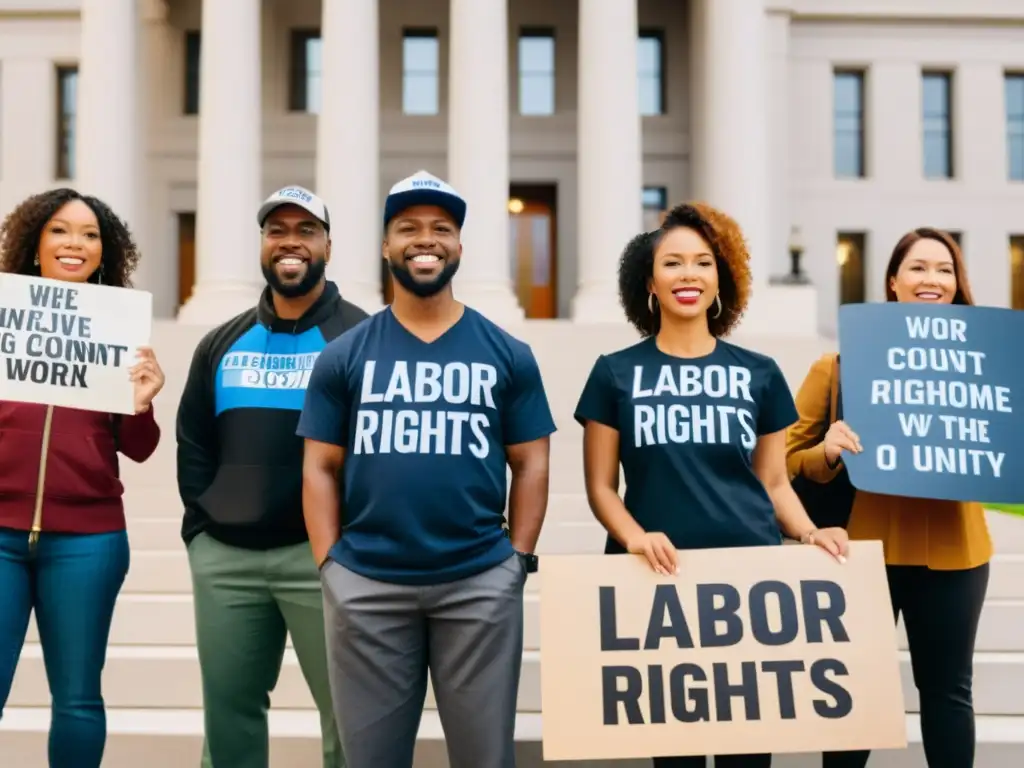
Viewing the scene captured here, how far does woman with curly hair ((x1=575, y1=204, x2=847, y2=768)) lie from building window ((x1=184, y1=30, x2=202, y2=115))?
22525 mm

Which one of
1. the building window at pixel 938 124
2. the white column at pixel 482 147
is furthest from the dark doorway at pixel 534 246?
the building window at pixel 938 124

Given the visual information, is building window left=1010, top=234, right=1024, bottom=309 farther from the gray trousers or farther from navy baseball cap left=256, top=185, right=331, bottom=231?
the gray trousers

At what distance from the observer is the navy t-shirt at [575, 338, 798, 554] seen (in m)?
3.21

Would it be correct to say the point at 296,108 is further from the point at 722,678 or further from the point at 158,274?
the point at 722,678

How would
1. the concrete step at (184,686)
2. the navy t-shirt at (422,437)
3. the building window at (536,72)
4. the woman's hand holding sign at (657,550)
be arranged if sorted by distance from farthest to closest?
the building window at (536,72) → the concrete step at (184,686) → the woman's hand holding sign at (657,550) → the navy t-shirt at (422,437)

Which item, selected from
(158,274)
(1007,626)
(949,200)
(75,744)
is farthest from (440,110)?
(75,744)

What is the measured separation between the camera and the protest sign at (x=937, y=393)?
3.54 metres

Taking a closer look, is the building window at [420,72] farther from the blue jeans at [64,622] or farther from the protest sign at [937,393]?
the blue jeans at [64,622]

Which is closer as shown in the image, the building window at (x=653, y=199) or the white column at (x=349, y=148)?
the white column at (x=349, y=148)

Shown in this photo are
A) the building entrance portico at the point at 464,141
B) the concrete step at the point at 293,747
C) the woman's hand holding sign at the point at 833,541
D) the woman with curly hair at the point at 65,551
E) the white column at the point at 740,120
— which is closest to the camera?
the woman's hand holding sign at the point at 833,541

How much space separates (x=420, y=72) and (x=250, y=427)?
2114cm

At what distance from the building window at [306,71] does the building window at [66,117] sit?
5891 millimetres

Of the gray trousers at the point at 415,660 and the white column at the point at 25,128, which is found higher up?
the white column at the point at 25,128

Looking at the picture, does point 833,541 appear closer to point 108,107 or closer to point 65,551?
point 65,551
